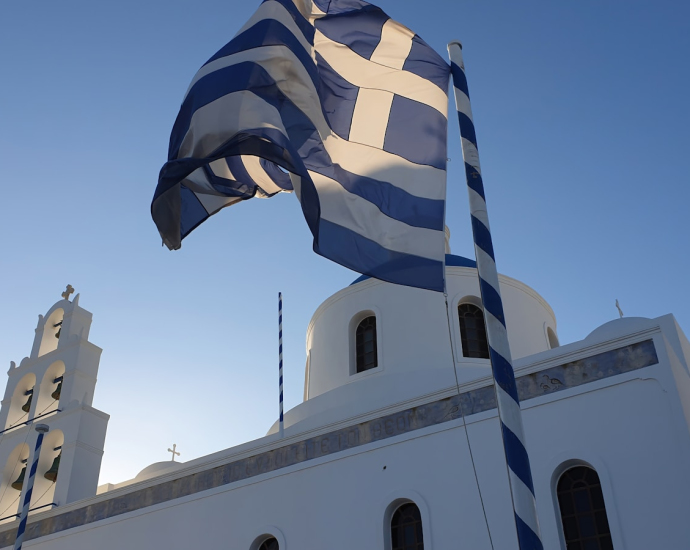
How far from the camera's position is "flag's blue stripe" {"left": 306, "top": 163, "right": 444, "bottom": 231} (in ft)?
16.7

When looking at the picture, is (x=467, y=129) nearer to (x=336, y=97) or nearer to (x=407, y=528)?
(x=336, y=97)

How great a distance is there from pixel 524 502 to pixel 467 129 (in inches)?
97.5

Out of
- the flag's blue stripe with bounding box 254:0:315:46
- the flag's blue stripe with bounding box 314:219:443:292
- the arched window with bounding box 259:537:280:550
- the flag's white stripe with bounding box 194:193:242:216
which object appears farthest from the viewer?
the arched window with bounding box 259:537:280:550

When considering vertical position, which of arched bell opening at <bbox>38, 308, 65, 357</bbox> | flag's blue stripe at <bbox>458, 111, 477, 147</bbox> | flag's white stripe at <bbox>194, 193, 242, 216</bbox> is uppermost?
arched bell opening at <bbox>38, 308, 65, 357</bbox>

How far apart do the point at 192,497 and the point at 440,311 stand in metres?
4.70

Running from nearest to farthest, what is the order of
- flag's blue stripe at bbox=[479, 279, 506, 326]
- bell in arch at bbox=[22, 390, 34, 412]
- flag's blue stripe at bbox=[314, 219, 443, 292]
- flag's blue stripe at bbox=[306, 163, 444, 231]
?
flag's blue stripe at bbox=[479, 279, 506, 326] → flag's blue stripe at bbox=[314, 219, 443, 292] → flag's blue stripe at bbox=[306, 163, 444, 231] → bell in arch at bbox=[22, 390, 34, 412]

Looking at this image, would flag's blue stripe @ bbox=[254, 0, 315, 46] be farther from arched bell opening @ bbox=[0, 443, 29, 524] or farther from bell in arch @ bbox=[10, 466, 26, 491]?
bell in arch @ bbox=[10, 466, 26, 491]

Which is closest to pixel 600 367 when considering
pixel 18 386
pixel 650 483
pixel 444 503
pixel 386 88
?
pixel 650 483

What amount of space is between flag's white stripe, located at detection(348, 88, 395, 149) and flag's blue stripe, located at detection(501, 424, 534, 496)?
8.11 ft

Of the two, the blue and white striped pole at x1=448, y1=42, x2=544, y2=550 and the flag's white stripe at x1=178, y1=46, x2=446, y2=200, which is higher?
the flag's white stripe at x1=178, y1=46, x2=446, y2=200

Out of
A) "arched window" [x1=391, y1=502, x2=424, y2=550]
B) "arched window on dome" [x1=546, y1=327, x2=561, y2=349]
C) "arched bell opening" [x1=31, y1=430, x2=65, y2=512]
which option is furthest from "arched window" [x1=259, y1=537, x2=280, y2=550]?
"arched window on dome" [x1=546, y1=327, x2=561, y2=349]

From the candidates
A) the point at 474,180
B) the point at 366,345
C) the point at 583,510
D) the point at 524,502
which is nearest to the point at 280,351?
the point at 366,345

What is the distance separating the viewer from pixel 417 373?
35.8ft

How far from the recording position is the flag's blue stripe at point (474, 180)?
4695mm
